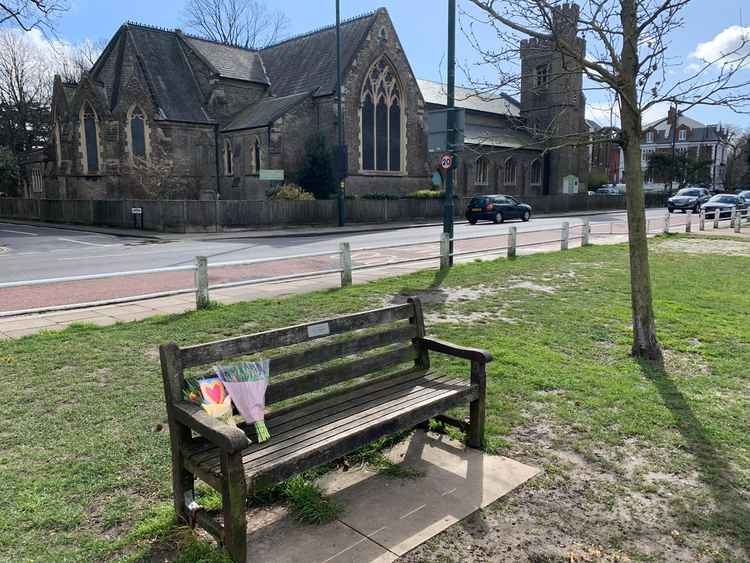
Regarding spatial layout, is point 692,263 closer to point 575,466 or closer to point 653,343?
point 653,343

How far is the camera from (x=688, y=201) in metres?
41.3

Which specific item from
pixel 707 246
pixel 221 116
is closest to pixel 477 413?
pixel 707 246

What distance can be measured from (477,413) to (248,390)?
171 centimetres

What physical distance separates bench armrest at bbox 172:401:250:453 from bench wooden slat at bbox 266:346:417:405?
59 cm

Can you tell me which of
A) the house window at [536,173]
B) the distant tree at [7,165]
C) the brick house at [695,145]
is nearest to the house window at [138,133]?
the distant tree at [7,165]

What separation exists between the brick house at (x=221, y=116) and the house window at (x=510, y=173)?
1396cm

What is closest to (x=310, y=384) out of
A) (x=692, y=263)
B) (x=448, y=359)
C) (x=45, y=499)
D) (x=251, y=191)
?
(x=45, y=499)

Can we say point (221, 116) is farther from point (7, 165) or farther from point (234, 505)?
point (234, 505)

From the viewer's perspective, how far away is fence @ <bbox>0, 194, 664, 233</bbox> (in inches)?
1118

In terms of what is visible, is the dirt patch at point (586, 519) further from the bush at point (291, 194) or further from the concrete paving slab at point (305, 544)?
the bush at point (291, 194)

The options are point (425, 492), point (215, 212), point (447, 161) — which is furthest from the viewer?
point (215, 212)

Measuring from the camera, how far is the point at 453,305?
916 centimetres

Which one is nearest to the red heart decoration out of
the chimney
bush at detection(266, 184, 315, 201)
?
the chimney

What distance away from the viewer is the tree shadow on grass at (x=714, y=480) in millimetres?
3197
